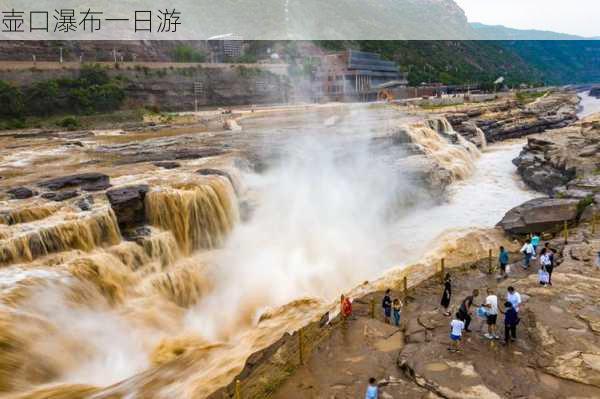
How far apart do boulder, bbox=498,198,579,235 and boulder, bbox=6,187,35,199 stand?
63.4ft

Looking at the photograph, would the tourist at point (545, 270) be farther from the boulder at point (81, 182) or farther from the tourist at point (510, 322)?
the boulder at point (81, 182)

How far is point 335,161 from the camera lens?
30.2 metres

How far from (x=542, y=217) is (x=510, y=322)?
1131 centimetres

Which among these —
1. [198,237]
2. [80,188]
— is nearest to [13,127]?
[80,188]

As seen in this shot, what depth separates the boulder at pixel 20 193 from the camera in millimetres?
18331

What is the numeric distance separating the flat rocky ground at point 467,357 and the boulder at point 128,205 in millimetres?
9354

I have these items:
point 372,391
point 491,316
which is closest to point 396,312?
point 491,316

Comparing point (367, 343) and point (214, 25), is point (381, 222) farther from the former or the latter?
point (214, 25)

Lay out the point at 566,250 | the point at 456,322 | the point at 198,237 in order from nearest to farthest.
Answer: the point at 456,322, the point at 566,250, the point at 198,237

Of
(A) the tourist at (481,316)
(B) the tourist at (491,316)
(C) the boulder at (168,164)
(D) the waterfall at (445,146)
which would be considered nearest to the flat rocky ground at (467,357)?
(A) the tourist at (481,316)

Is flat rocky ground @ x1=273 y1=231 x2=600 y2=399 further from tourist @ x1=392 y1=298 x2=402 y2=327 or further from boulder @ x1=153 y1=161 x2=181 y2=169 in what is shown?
boulder @ x1=153 y1=161 x2=181 y2=169

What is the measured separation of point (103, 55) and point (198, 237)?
65.0 meters

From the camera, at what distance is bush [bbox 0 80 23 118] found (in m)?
45.8

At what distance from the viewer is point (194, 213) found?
19.5m
